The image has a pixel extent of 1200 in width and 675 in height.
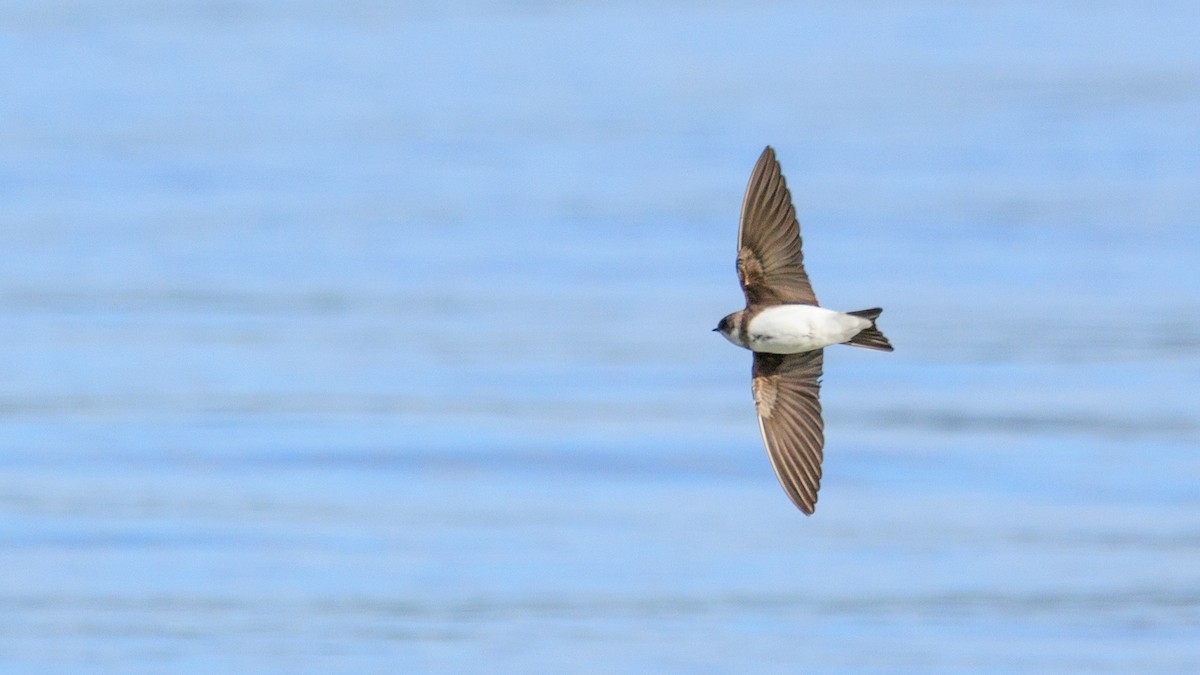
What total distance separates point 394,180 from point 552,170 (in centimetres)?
139

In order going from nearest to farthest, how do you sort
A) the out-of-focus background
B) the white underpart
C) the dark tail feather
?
the dark tail feather
the white underpart
the out-of-focus background

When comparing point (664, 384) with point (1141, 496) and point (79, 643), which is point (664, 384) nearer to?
point (1141, 496)

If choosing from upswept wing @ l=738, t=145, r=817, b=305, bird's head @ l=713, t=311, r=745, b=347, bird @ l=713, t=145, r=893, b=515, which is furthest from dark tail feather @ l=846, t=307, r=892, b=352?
bird's head @ l=713, t=311, r=745, b=347

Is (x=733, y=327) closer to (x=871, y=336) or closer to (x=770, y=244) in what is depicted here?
(x=770, y=244)

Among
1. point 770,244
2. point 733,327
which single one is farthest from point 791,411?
point 770,244

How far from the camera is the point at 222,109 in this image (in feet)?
77.4

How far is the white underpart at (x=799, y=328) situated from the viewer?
5262mm

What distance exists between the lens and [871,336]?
5.29 meters

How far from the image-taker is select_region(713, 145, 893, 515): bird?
532 cm

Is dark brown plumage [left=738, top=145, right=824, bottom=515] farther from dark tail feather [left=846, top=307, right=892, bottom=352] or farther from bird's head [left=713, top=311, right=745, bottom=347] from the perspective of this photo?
dark tail feather [left=846, top=307, right=892, bottom=352]

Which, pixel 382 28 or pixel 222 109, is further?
pixel 382 28

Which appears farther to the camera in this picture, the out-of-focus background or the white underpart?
the out-of-focus background

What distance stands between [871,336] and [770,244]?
364 millimetres

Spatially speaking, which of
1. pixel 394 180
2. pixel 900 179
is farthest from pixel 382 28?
pixel 900 179
